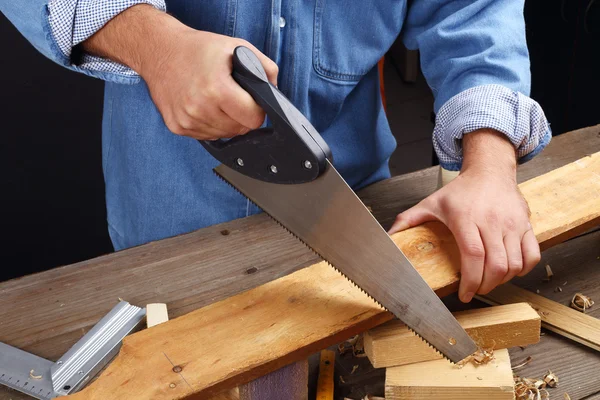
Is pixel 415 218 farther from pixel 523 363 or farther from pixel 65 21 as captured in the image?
pixel 65 21

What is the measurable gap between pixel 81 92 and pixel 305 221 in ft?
5.55

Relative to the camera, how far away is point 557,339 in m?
1.25

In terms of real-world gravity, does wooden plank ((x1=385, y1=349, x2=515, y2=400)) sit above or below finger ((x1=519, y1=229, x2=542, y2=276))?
below

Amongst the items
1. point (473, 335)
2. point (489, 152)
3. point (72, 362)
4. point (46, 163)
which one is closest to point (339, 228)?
point (473, 335)

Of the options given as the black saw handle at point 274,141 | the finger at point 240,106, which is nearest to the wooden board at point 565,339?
the black saw handle at point 274,141

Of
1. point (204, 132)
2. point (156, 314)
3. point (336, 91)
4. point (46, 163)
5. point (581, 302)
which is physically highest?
point (204, 132)

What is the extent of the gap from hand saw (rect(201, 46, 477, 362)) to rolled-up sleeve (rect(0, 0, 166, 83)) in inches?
11.1

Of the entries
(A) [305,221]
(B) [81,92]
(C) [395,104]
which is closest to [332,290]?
(A) [305,221]

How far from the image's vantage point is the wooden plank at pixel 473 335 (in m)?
1.14

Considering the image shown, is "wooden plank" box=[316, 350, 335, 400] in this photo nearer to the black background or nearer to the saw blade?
the saw blade

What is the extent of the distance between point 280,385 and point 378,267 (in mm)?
253

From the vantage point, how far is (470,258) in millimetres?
1201

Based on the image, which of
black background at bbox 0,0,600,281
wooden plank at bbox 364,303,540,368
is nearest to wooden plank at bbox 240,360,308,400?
wooden plank at bbox 364,303,540,368

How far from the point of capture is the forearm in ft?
3.65
